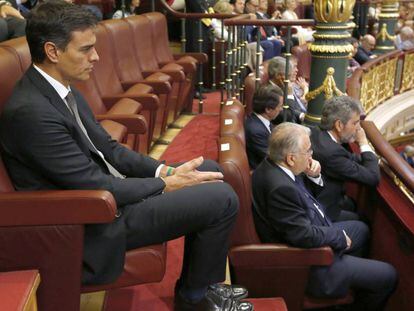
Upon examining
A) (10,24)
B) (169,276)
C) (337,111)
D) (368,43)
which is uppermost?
(10,24)

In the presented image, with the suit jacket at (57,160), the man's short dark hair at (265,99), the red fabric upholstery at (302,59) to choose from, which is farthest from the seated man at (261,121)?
the red fabric upholstery at (302,59)

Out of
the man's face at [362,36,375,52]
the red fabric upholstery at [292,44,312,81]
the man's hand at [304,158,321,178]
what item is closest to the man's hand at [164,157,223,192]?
the man's hand at [304,158,321,178]

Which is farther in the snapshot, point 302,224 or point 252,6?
point 252,6

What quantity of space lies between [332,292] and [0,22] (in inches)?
32.8

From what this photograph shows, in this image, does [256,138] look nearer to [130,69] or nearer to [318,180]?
[318,180]

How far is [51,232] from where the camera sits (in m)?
0.58

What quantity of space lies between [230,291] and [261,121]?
1.59 ft

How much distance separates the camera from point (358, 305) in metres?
0.85

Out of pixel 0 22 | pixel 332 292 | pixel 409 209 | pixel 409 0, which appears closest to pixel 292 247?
pixel 332 292

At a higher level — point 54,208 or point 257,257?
point 54,208

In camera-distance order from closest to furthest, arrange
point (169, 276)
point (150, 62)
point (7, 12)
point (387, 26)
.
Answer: point (169, 276) < point (7, 12) < point (150, 62) < point (387, 26)

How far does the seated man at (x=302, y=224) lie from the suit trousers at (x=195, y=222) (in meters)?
0.10

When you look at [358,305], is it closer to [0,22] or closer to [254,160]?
[254,160]

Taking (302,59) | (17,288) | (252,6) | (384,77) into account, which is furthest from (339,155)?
(252,6)
